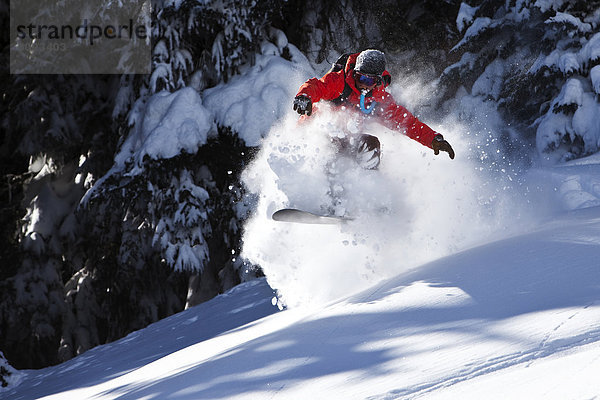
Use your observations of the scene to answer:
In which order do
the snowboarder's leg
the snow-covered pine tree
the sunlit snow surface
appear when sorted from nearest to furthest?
1. the sunlit snow surface
2. the snowboarder's leg
3. the snow-covered pine tree

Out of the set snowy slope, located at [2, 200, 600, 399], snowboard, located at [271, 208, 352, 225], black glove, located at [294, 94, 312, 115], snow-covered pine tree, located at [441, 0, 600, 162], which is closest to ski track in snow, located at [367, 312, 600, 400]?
snowy slope, located at [2, 200, 600, 399]

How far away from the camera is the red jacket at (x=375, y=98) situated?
462cm

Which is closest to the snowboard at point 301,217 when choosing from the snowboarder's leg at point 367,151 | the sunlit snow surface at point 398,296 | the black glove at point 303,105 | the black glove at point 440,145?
the sunlit snow surface at point 398,296

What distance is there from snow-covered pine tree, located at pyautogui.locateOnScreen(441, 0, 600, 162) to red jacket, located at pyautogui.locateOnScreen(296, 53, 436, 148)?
6.39 ft

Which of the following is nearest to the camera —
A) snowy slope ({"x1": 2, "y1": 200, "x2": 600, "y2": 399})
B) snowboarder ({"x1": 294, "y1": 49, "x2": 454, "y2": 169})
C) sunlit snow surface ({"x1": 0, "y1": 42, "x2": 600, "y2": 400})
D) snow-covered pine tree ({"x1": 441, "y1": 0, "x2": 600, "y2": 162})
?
snowy slope ({"x1": 2, "y1": 200, "x2": 600, "y2": 399})

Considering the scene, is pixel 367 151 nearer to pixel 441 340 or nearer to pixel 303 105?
pixel 303 105

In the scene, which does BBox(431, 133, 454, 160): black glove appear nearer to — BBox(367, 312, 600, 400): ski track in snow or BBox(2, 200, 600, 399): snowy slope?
BBox(2, 200, 600, 399): snowy slope

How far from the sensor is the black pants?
4.64 m

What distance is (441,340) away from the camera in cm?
221

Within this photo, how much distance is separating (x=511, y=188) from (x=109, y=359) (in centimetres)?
434

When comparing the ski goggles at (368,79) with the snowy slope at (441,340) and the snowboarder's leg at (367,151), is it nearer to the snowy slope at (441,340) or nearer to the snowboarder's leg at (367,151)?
the snowboarder's leg at (367,151)

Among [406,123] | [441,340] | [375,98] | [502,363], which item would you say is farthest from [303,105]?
[502,363]

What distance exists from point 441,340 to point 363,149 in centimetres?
262

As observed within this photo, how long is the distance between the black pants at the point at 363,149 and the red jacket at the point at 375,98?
12.2 inches
